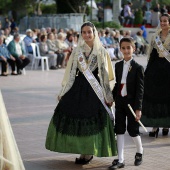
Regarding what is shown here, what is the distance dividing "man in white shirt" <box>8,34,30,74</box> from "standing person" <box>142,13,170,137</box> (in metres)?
9.38

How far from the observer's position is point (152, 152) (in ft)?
26.1

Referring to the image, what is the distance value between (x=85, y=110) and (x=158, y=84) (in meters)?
2.27

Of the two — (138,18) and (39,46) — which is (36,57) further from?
(138,18)

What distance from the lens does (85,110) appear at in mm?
6996

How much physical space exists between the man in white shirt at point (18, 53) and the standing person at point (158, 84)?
9.38 meters

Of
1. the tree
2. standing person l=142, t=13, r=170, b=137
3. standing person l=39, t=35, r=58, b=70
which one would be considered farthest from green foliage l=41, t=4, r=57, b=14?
standing person l=142, t=13, r=170, b=137

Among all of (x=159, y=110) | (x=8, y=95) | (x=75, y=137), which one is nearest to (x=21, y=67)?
(x=8, y=95)

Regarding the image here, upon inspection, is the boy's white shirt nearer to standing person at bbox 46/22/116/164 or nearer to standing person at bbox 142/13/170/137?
standing person at bbox 46/22/116/164

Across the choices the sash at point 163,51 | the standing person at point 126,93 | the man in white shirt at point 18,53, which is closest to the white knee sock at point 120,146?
the standing person at point 126,93

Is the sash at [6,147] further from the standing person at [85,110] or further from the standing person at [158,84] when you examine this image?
the standing person at [158,84]

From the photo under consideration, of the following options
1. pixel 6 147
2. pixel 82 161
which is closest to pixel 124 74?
pixel 82 161

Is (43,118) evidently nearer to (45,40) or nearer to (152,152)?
(152,152)

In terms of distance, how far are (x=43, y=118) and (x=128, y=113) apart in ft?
12.4

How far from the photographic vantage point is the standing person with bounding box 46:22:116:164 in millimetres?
6941
